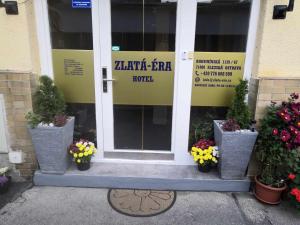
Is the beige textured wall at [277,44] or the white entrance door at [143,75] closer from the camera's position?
the beige textured wall at [277,44]

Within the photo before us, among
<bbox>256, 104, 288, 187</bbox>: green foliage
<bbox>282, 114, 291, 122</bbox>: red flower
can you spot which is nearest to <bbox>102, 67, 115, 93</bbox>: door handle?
<bbox>256, 104, 288, 187</bbox>: green foliage

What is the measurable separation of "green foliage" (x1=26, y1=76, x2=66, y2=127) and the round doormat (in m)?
1.07

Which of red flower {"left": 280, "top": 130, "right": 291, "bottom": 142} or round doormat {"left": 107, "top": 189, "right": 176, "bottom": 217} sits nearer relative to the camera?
red flower {"left": 280, "top": 130, "right": 291, "bottom": 142}

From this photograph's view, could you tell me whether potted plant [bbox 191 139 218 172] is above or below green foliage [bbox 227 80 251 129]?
below

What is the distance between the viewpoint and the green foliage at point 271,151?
8.45 feet

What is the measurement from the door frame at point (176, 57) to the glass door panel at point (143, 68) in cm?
7

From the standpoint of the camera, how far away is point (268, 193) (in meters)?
2.69

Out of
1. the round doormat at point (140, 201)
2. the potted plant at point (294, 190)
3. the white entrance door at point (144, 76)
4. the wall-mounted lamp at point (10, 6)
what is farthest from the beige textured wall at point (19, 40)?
the potted plant at point (294, 190)

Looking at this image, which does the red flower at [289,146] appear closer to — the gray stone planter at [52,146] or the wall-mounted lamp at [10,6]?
the gray stone planter at [52,146]

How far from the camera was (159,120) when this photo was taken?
10.6 feet

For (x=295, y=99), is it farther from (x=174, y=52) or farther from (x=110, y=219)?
(x=110, y=219)

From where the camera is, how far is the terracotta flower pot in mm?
2660

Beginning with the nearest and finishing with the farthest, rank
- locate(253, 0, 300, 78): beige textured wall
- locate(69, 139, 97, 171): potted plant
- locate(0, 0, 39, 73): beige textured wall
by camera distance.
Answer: locate(253, 0, 300, 78): beige textured wall
locate(0, 0, 39, 73): beige textured wall
locate(69, 139, 97, 171): potted plant

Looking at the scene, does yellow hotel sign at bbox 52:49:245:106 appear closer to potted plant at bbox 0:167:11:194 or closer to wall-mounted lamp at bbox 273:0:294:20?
wall-mounted lamp at bbox 273:0:294:20
